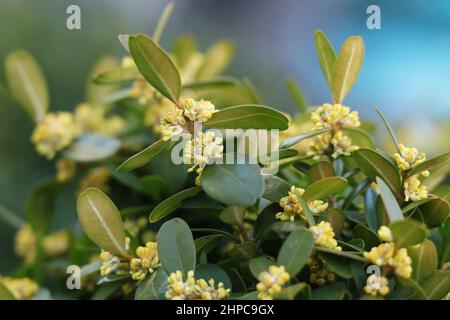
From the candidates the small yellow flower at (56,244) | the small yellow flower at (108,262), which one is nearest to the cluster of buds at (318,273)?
the small yellow flower at (108,262)

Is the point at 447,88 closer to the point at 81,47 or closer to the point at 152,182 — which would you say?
the point at 152,182

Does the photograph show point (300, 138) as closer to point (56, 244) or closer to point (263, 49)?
point (56, 244)

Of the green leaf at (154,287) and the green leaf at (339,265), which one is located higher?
the green leaf at (339,265)

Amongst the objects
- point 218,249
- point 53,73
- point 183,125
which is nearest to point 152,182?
point 218,249

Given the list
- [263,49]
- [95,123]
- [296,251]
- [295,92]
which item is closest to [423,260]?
[296,251]

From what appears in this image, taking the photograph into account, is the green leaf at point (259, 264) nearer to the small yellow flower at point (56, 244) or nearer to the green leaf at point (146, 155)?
the green leaf at point (146, 155)
